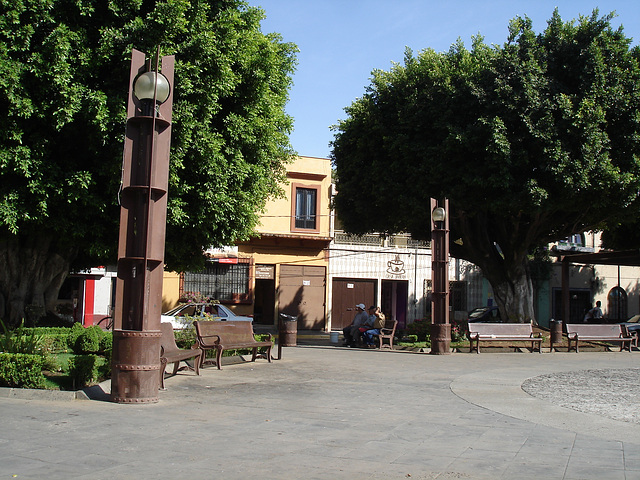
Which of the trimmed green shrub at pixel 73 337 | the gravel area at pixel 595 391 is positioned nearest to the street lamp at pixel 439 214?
the gravel area at pixel 595 391

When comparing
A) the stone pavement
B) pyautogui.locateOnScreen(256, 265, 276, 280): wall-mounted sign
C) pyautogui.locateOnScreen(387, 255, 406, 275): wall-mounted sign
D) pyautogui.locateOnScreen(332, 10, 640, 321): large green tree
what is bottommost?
the stone pavement

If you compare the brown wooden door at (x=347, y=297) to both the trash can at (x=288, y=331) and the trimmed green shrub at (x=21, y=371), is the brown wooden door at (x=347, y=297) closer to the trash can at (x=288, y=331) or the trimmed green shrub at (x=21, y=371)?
the trash can at (x=288, y=331)

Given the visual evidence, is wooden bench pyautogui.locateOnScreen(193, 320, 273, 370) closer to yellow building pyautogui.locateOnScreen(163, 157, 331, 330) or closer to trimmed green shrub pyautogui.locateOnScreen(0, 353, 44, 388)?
trimmed green shrub pyautogui.locateOnScreen(0, 353, 44, 388)

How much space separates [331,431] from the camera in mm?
6301

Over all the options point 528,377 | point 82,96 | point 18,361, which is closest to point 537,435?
point 528,377

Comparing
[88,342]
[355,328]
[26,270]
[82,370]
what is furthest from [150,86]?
[355,328]

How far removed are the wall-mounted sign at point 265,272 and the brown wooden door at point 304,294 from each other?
41 centimetres

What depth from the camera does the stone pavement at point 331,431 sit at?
4.83 metres

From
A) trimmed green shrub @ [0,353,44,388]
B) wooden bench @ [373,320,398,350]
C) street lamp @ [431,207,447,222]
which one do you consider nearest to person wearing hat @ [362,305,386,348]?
wooden bench @ [373,320,398,350]

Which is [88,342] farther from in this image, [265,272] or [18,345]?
[265,272]

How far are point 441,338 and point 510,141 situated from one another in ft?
21.1

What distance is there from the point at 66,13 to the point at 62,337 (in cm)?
696

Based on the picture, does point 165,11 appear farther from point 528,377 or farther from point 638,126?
point 638,126

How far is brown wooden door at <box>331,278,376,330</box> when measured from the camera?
1270 inches
